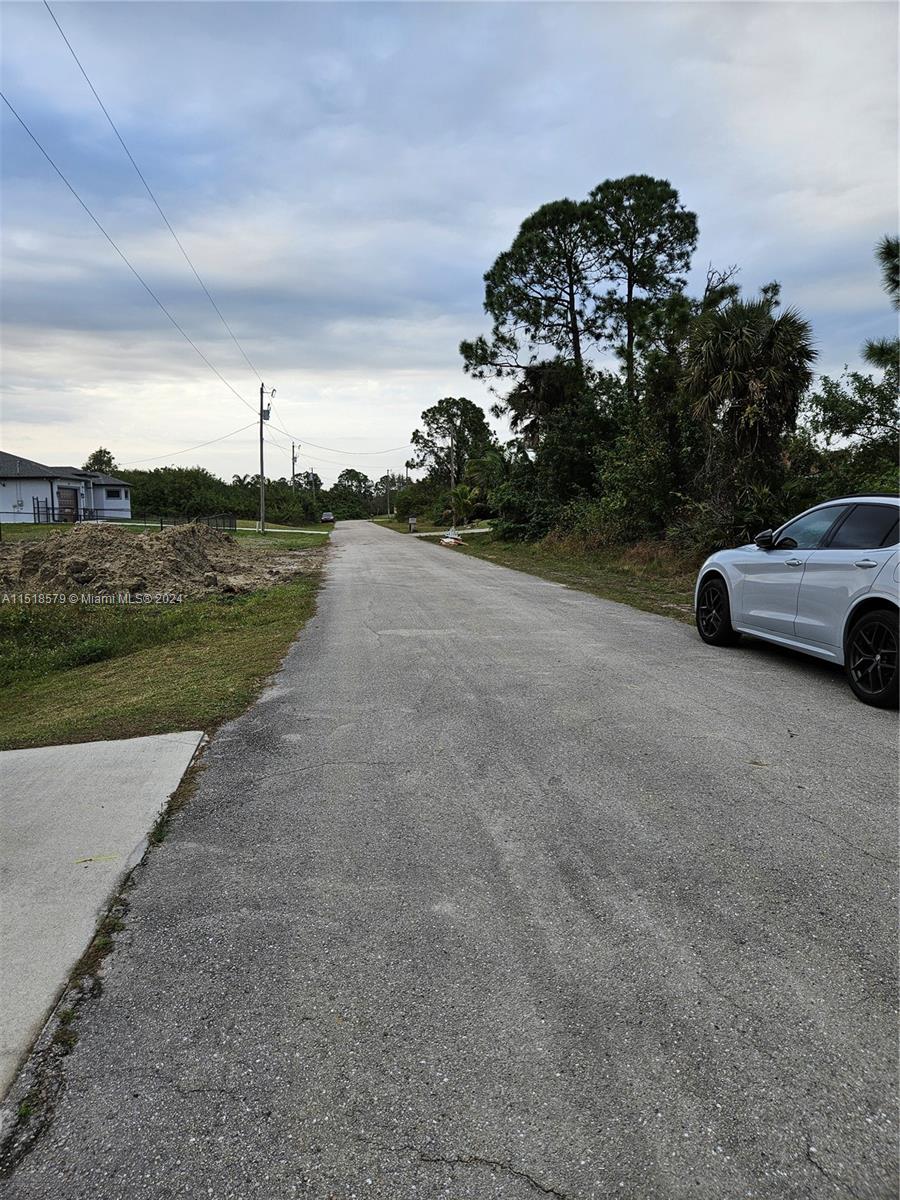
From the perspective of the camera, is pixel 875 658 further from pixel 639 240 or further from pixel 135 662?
→ pixel 639 240

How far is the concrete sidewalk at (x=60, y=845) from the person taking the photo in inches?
102

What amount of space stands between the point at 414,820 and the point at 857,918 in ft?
6.60

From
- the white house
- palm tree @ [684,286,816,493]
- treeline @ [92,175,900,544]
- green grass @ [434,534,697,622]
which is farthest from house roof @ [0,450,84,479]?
palm tree @ [684,286,816,493]

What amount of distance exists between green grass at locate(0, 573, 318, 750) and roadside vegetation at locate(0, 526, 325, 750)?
15 mm

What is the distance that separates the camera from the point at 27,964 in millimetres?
2703

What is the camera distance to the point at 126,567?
16.8 metres

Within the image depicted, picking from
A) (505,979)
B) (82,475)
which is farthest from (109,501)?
(505,979)

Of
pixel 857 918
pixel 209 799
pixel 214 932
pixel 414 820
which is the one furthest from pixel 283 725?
pixel 857 918

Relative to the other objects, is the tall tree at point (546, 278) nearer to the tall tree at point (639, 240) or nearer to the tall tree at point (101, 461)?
the tall tree at point (639, 240)

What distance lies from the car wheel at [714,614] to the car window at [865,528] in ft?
5.76

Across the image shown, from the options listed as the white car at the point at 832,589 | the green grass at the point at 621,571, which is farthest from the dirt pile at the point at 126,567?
the white car at the point at 832,589

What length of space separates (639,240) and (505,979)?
107ft

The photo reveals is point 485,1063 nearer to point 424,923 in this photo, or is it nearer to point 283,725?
point 424,923

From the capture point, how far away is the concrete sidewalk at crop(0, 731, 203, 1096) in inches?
102
